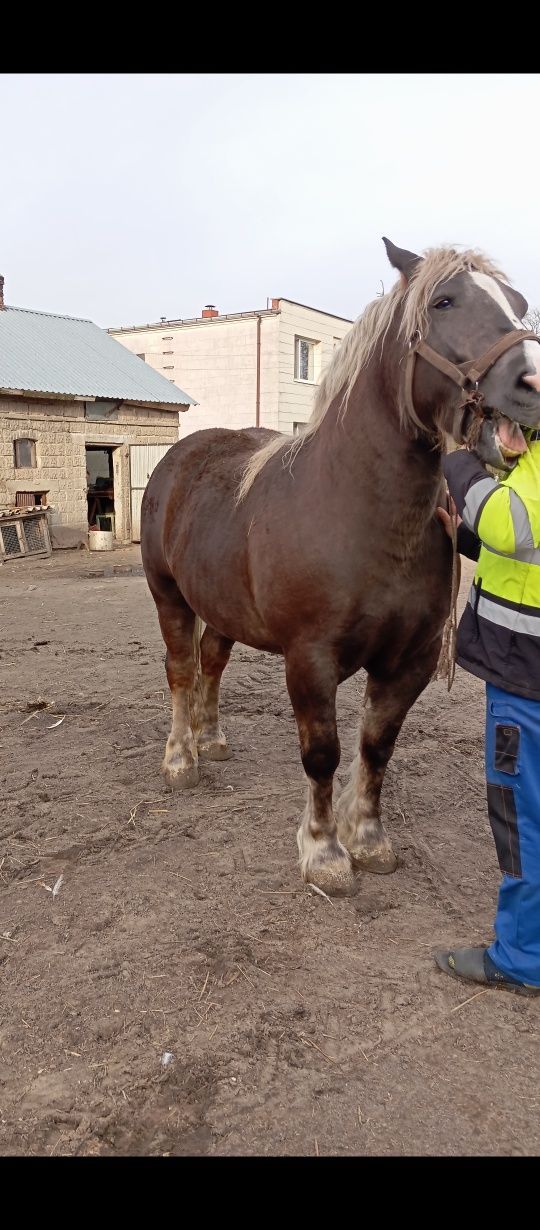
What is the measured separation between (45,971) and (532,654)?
186cm

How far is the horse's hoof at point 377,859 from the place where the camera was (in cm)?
306

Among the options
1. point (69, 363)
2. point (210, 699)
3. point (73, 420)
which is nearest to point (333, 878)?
point (210, 699)

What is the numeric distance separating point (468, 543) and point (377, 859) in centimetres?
139

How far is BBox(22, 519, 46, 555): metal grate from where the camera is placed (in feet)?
43.3

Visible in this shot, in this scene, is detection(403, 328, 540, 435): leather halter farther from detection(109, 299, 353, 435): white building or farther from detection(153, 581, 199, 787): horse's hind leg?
detection(109, 299, 353, 435): white building

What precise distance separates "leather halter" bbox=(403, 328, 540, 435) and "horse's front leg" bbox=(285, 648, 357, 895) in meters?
1.01

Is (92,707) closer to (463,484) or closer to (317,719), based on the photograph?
(317,719)

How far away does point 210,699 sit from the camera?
438 centimetres

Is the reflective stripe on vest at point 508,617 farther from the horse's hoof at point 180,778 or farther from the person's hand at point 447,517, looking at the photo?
the horse's hoof at point 180,778

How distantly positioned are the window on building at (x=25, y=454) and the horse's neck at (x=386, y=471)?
1190cm


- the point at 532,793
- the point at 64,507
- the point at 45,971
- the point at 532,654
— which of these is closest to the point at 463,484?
the point at 532,654

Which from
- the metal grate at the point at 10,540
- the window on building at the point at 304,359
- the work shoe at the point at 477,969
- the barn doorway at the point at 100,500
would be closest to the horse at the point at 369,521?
the work shoe at the point at 477,969

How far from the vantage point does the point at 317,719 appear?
9.00 ft

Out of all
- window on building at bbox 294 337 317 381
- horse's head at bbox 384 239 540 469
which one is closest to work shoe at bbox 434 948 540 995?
horse's head at bbox 384 239 540 469
